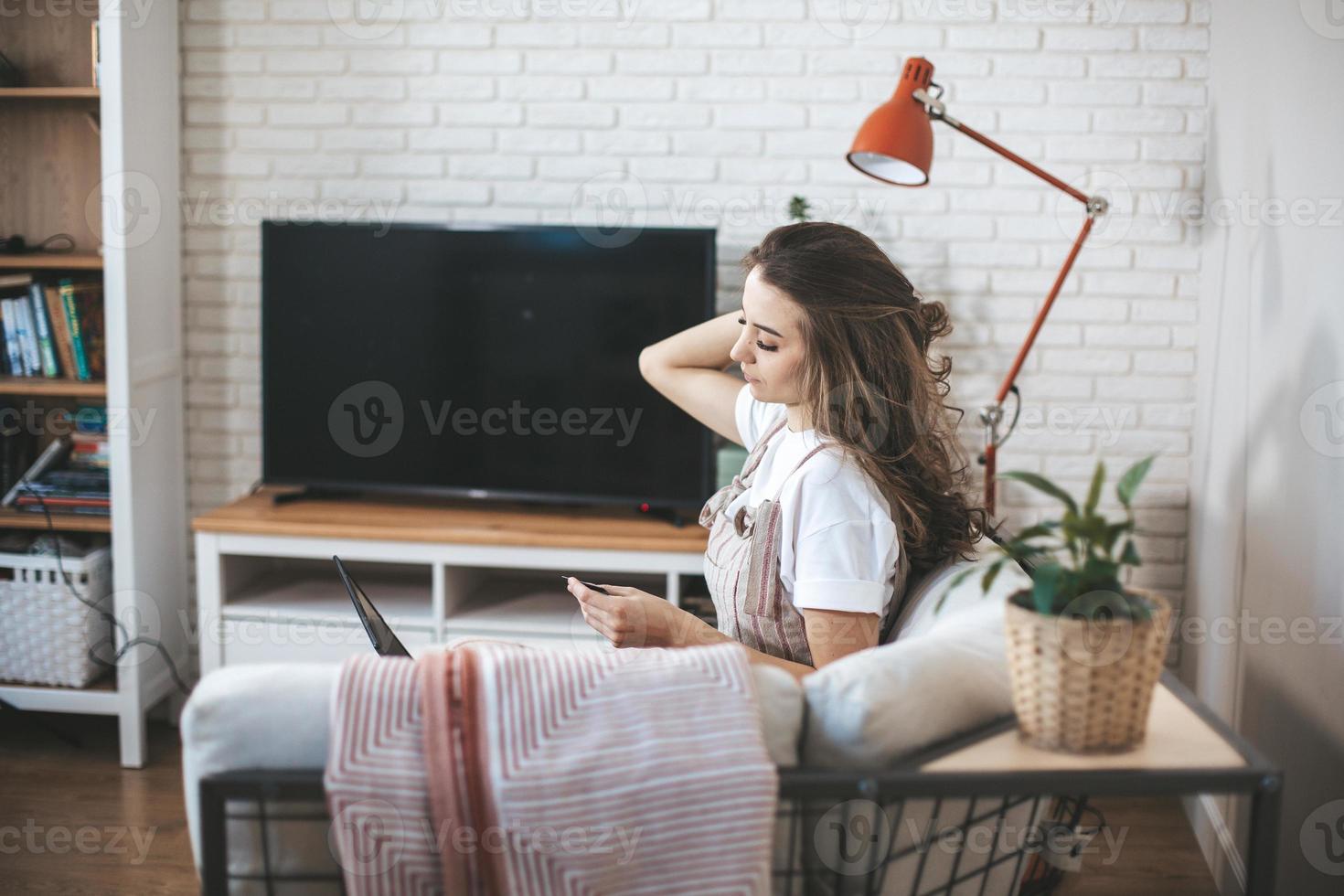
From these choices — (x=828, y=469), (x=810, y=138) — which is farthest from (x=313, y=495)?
(x=828, y=469)

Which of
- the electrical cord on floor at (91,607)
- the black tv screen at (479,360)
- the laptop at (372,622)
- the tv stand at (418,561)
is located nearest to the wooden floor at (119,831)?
the electrical cord on floor at (91,607)

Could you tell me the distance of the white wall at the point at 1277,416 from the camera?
1855 mm

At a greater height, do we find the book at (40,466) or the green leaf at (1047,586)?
the green leaf at (1047,586)

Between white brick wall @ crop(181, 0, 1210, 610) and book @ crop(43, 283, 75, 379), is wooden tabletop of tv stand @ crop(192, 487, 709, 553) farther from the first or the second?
white brick wall @ crop(181, 0, 1210, 610)

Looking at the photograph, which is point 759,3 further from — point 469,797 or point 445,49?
point 469,797

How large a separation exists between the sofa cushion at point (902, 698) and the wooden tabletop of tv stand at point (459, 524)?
4.93 feet

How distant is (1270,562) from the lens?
218cm

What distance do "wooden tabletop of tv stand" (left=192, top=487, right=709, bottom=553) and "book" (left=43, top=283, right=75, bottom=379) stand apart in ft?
1.78

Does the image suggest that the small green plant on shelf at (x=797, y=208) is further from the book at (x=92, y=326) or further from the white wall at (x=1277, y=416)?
the book at (x=92, y=326)

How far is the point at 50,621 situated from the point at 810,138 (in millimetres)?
2286

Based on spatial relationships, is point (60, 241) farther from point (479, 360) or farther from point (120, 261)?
point (479, 360)

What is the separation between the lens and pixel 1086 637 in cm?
108

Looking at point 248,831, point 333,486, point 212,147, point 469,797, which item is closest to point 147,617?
point 333,486

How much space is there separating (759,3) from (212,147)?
1509 mm
